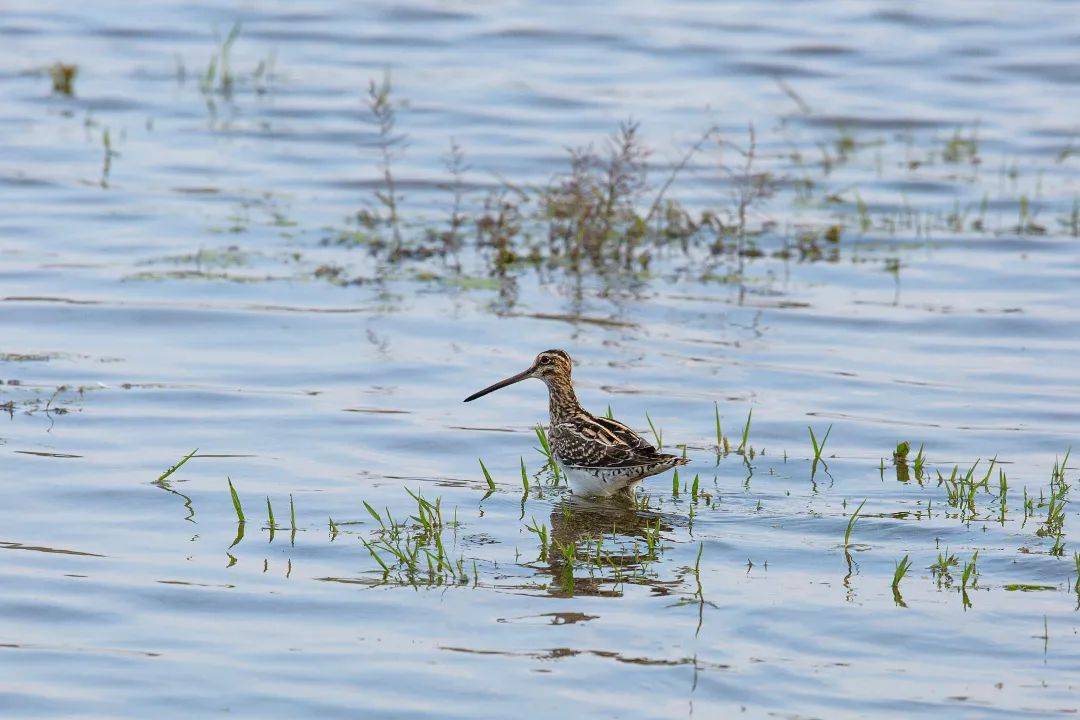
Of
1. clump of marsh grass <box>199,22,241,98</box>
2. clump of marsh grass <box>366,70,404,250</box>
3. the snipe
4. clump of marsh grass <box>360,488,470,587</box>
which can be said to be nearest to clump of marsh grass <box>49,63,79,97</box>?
clump of marsh grass <box>199,22,241,98</box>

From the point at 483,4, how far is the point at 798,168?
10120 millimetres

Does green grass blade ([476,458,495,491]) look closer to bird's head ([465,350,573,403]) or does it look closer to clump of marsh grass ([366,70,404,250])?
bird's head ([465,350,573,403])

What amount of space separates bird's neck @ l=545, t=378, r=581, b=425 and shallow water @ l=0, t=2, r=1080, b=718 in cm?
44

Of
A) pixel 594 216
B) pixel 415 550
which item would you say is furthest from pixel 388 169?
pixel 415 550

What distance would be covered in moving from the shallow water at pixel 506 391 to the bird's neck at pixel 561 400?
44 cm

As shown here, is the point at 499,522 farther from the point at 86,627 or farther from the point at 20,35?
the point at 20,35

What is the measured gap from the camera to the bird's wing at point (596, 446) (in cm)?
949

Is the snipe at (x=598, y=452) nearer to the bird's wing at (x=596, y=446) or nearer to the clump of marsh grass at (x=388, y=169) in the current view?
the bird's wing at (x=596, y=446)

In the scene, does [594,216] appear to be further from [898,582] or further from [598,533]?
[898,582]

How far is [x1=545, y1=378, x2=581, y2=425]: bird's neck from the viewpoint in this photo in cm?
1049

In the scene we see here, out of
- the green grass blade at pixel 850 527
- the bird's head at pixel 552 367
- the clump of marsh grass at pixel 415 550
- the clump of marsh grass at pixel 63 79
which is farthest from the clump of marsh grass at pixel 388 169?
the green grass blade at pixel 850 527

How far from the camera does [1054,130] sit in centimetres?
2088

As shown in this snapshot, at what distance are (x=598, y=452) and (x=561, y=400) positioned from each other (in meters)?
1.11

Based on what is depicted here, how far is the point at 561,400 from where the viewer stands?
10641 mm
